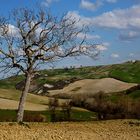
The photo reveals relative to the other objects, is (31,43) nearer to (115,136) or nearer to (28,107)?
(115,136)

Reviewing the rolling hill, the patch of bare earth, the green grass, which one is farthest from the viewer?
the rolling hill

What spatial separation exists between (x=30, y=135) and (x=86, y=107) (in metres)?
98.7

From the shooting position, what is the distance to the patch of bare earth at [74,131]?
95.1ft

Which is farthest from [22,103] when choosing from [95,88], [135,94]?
[95,88]

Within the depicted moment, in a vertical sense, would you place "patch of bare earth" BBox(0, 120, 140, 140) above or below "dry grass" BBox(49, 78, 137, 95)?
below

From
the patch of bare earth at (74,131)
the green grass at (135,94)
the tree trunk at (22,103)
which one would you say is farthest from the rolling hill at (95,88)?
the patch of bare earth at (74,131)

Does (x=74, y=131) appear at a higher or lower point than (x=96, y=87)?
lower

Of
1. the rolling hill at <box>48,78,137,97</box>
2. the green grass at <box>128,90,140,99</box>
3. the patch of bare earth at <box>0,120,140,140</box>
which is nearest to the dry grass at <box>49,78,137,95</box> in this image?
the rolling hill at <box>48,78,137,97</box>

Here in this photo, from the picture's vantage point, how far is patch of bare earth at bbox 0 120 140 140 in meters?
29.0

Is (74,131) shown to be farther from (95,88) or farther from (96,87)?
(96,87)

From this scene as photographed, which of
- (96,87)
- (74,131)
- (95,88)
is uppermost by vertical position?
(96,87)

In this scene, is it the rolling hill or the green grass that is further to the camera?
the rolling hill

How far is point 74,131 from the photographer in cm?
3234

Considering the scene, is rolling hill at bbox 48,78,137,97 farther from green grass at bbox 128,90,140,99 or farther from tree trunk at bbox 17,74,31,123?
tree trunk at bbox 17,74,31,123
